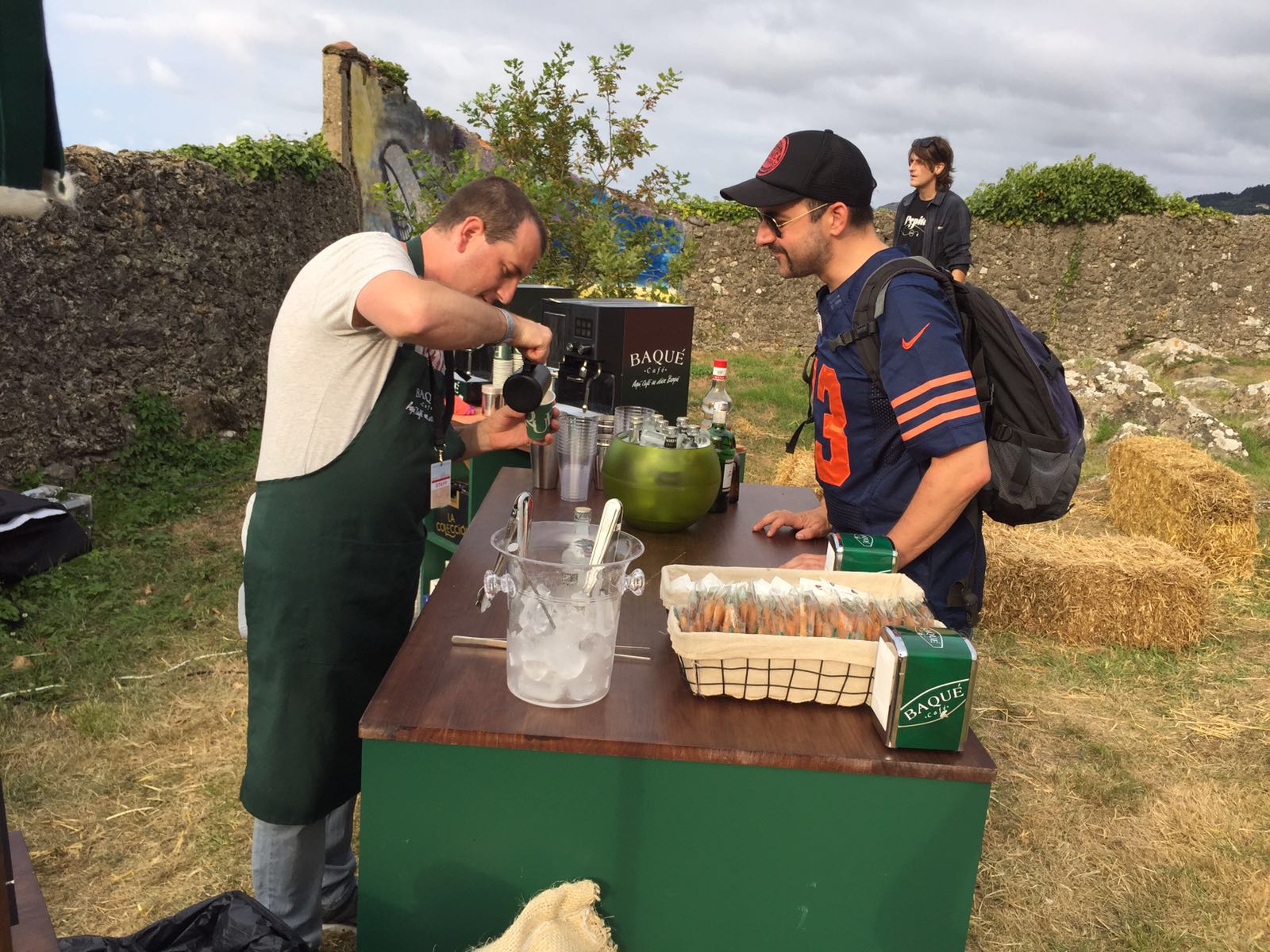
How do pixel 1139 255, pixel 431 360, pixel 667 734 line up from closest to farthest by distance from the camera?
pixel 667 734, pixel 431 360, pixel 1139 255

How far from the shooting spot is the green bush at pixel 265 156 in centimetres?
671

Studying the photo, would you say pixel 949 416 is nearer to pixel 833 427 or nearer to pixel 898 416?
pixel 898 416

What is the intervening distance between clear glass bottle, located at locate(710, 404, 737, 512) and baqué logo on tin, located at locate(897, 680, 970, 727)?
126cm

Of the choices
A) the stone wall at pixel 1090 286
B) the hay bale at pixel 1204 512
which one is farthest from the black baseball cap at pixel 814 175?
the stone wall at pixel 1090 286

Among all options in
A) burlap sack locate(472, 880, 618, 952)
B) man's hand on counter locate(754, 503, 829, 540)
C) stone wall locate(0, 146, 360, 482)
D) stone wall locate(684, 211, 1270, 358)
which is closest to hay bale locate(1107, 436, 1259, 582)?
man's hand on counter locate(754, 503, 829, 540)

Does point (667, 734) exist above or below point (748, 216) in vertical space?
below

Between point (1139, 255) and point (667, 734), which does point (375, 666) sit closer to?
point (667, 734)

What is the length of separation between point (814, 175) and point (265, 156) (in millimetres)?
6169

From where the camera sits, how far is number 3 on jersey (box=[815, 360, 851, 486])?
2240 millimetres

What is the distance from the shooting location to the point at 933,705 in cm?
145

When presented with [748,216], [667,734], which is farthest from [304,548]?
[748,216]

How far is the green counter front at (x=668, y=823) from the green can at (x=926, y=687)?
0.04 m

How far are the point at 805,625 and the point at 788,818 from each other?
0.31 m

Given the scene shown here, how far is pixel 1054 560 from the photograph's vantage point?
4797 millimetres
